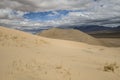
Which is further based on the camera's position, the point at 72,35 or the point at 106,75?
the point at 72,35

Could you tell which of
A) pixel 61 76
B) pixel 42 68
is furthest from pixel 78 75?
pixel 42 68

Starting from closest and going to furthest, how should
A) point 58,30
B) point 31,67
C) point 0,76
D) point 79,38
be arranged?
point 0,76 < point 31,67 < point 79,38 < point 58,30

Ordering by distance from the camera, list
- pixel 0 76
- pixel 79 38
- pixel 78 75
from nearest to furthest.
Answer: pixel 0 76 < pixel 78 75 < pixel 79 38

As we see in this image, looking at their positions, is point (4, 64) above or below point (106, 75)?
above

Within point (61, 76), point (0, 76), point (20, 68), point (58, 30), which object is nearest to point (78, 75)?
point (61, 76)

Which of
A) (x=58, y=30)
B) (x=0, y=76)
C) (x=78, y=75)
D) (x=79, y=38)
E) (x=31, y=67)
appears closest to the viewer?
(x=0, y=76)

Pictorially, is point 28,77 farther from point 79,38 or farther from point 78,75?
point 79,38

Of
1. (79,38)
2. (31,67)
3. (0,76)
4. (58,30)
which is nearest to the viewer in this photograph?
(0,76)

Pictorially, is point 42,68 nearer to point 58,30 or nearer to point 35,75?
point 35,75

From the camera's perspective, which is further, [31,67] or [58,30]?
[58,30]
